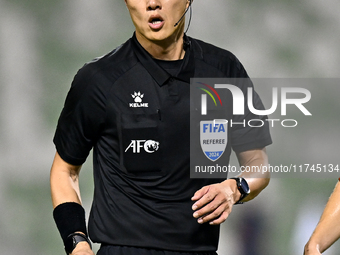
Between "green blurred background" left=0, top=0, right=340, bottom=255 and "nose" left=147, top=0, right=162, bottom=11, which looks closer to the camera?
"nose" left=147, top=0, right=162, bottom=11

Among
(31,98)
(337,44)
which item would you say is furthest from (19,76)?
(337,44)

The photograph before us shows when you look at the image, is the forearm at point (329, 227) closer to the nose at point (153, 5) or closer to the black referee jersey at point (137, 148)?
the black referee jersey at point (137, 148)

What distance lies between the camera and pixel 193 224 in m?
1.86

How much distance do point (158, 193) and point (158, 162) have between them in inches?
4.2

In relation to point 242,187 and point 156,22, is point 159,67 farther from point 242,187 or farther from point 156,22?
point 242,187

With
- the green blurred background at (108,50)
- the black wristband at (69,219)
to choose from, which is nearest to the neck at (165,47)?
the black wristband at (69,219)

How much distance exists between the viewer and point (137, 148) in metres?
1.87

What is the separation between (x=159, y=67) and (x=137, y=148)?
0.96ft

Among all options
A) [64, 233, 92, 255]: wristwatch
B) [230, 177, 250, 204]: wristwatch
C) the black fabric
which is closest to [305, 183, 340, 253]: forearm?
[230, 177, 250, 204]: wristwatch

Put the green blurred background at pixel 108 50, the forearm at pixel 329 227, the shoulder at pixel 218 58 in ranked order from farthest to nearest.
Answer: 1. the green blurred background at pixel 108 50
2. the shoulder at pixel 218 58
3. the forearm at pixel 329 227

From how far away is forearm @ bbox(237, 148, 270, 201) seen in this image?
2.02 meters

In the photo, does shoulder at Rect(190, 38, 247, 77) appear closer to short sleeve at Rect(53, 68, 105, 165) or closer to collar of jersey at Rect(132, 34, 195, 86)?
collar of jersey at Rect(132, 34, 195, 86)

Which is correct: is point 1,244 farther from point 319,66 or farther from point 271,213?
point 319,66

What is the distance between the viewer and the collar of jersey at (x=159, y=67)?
1.88 metres
